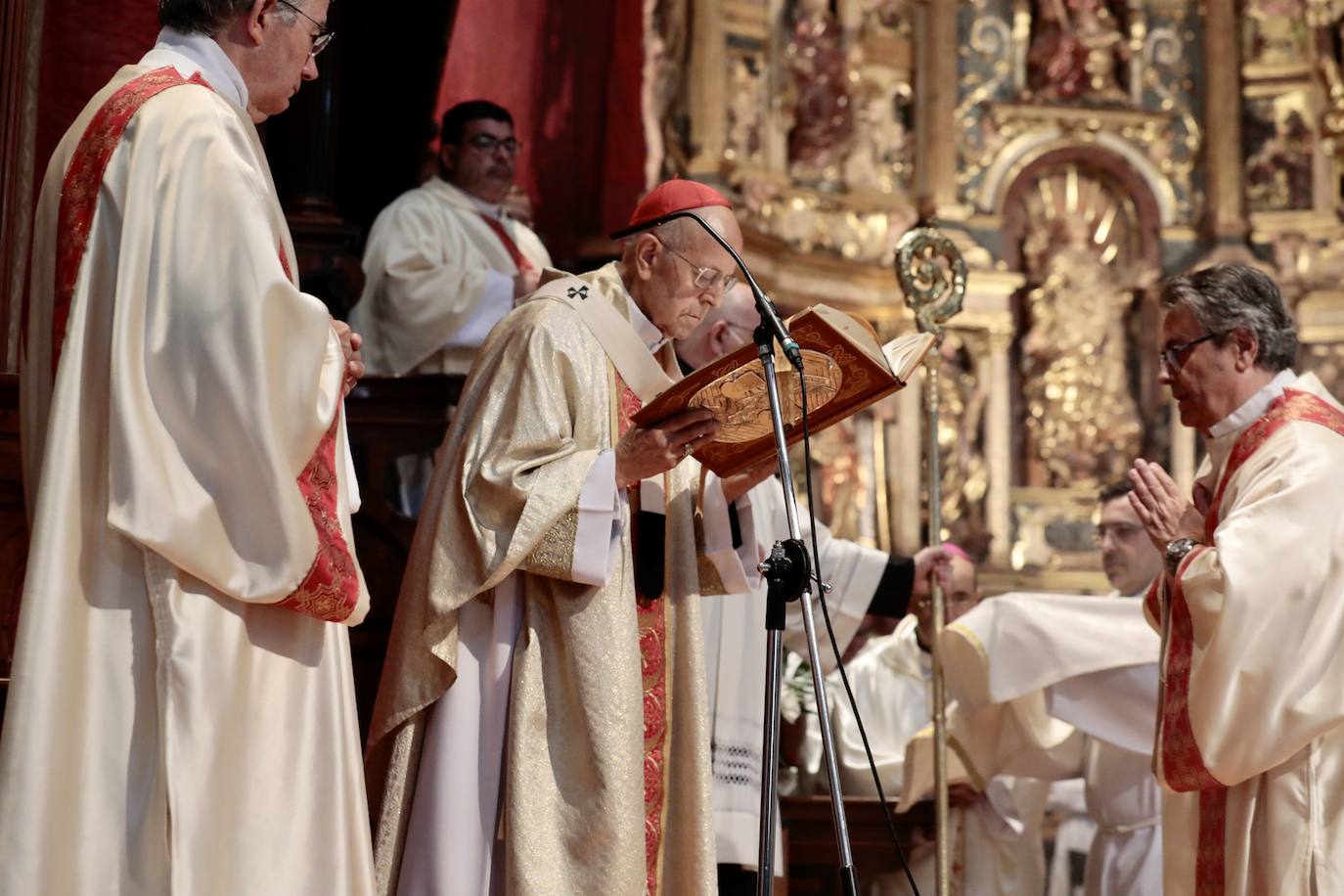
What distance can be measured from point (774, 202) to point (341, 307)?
5609mm

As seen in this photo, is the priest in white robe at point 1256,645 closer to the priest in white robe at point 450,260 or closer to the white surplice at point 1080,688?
the white surplice at point 1080,688

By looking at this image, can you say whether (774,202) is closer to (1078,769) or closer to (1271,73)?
(1271,73)

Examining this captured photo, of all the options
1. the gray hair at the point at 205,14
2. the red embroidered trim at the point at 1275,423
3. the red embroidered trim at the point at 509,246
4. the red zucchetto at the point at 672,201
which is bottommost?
the red embroidered trim at the point at 1275,423

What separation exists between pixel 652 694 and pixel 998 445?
772cm

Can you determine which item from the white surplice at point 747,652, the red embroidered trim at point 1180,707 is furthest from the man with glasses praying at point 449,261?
the red embroidered trim at point 1180,707

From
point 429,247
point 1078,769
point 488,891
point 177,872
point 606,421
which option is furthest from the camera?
point 429,247

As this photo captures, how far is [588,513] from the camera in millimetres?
3715

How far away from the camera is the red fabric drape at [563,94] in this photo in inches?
326

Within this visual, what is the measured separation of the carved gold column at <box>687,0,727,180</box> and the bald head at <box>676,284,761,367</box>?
483 cm

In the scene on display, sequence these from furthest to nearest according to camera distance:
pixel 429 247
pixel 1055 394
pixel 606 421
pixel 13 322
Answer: pixel 1055 394 < pixel 429 247 < pixel 13 322 < pixel 606 421

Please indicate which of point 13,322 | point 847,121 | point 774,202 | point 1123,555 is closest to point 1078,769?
point 1123,555

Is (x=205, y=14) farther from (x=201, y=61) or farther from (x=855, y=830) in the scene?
(x=855, y=830)

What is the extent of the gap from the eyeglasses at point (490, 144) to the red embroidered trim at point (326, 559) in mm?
4011

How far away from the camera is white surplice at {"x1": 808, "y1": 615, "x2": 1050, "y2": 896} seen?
6.19 meters
